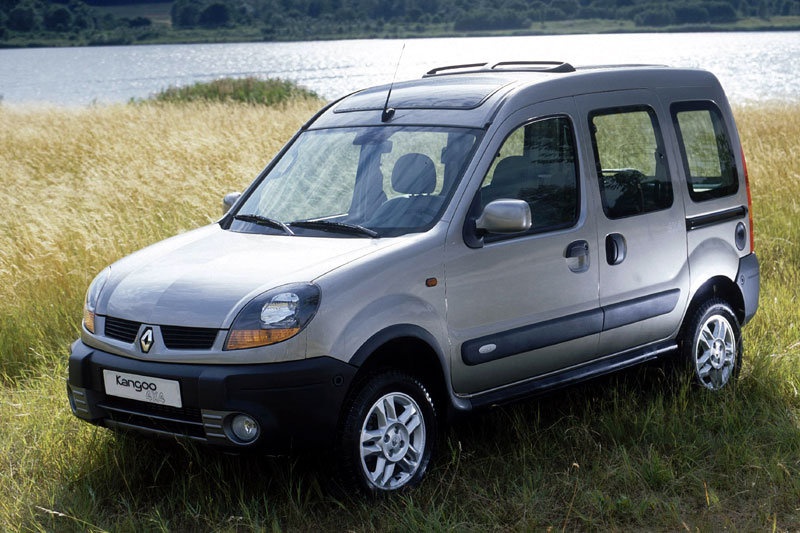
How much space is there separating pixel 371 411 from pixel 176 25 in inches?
5649

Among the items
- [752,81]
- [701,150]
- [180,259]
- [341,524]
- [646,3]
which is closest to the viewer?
[341,524]

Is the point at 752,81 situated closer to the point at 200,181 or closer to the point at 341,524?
the point at 200,181

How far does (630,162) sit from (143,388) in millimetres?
2972

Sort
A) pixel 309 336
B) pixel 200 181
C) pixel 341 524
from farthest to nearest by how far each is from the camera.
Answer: pixel 200 181
pixel 341 524
pixel 309 336

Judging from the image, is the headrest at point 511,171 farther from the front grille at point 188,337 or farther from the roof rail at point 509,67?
the front grille at point 188,337

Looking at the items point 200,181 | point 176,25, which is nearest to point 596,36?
point 176,25

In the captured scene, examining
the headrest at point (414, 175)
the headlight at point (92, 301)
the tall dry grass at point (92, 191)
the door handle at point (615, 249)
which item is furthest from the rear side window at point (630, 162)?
the tall dry grass at point (92, 191)

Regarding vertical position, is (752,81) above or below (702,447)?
below

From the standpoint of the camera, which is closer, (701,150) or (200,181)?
(701,150)

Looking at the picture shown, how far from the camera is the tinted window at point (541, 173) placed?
5.07 meters

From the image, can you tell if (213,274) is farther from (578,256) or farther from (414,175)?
(578,256)

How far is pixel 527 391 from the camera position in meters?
5.02

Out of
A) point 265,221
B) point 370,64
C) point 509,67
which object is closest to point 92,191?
point 509,67

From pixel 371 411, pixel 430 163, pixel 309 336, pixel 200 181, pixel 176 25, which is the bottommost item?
pixel 176 25
